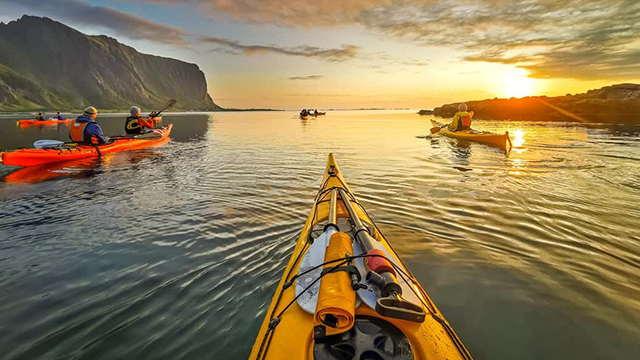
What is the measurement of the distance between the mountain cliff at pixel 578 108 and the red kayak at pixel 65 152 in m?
55.3

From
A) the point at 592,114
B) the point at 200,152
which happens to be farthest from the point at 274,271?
the point at 592,114

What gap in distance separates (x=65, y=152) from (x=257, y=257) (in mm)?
12637

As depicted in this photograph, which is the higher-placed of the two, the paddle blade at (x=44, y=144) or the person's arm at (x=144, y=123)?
the person's arm at (x=144, y=123)

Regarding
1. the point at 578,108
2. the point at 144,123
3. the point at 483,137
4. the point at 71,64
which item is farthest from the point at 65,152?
the point at 71,64

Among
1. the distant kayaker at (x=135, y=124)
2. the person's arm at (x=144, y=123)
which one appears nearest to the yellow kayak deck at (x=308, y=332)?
the distant kayaker at (x=135, y=124)

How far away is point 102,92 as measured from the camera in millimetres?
153000

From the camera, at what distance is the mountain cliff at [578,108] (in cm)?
4311

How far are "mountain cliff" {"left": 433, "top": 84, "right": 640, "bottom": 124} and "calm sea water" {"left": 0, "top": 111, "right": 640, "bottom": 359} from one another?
4496 centimetres

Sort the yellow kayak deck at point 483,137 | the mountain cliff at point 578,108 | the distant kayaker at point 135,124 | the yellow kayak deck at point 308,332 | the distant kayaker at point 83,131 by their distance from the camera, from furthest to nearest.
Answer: the mountain cliff at point 578,108, the distant kayaker at point 135,124, the yellow kayak deck at point 483,137, the distant kayaker at point 83,131, the yellow kayak deck at point 308,332

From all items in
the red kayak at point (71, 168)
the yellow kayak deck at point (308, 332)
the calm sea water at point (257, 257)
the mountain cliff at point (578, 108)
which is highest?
the mountain cliff at point (578, 108)

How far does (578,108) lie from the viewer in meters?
45.7

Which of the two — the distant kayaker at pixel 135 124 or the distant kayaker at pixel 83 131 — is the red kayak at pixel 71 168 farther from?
the distant kayaker at pixel 135 124

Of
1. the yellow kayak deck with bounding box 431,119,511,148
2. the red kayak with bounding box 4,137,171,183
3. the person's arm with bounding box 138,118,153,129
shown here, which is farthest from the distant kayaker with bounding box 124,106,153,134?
the yellow kayak deck with bounding box 431,119,511,148

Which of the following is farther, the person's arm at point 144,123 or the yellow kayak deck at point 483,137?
the person's arm at point 144,123
